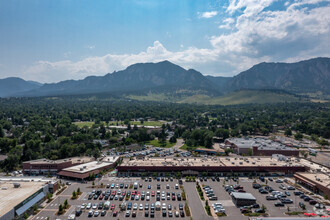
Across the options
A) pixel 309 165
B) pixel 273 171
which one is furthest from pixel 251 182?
pixel 309 165

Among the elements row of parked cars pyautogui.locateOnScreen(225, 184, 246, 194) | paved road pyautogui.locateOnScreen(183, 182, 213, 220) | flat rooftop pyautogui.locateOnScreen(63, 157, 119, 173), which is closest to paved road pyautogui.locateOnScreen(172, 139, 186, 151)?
flat rooftop pyautogui.locateOnScreen(63, 157, 119, 173)

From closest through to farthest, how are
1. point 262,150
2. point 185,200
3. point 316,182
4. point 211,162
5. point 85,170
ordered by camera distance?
point 185,200
point 316,182
point 85,170
point 211,162
point 262,150

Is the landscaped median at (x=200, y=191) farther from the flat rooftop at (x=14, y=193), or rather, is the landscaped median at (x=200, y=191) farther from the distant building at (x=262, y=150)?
the distant building at (x=262, y=150)

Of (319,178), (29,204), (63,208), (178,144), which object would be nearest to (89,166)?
(63,208)

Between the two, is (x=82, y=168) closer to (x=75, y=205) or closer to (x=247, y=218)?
(x=75, y=205)

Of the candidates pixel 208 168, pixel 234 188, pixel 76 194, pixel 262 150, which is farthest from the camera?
pixel 262 150

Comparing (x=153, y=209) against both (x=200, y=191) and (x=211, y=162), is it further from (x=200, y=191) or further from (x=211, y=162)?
(x=211, y=162)
